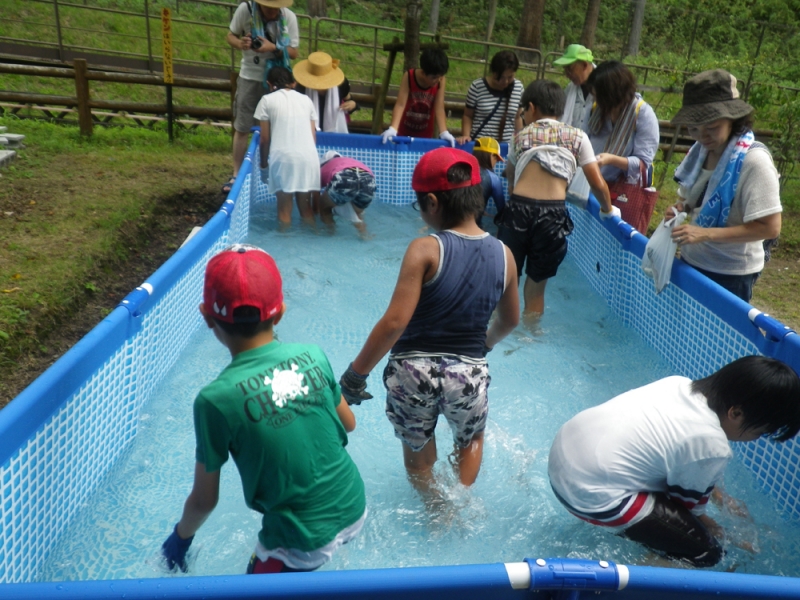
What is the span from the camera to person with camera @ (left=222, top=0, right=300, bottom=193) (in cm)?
648

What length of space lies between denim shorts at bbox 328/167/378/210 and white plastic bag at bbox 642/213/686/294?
2.85m

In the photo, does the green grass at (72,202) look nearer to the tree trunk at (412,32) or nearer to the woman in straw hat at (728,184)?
the tree trunk at (412,32)

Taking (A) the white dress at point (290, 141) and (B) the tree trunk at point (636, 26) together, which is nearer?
(A) the white dress at point (290, 141)

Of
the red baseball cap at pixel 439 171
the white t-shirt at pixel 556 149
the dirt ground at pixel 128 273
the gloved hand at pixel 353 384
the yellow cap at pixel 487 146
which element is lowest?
the dirt ground at pixel 128 273

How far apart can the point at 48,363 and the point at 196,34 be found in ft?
57.3

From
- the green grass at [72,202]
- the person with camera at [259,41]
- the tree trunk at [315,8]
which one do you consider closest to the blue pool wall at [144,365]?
the green grass at [72,202]

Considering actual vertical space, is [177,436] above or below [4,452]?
below

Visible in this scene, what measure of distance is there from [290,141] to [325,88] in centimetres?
116

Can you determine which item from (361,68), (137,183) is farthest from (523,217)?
(361,68)

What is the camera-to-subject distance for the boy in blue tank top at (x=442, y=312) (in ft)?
7.86

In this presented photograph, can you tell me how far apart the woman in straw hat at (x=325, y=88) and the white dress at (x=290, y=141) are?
84cm

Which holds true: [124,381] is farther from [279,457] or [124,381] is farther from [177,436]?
[279,457]

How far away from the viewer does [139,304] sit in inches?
114

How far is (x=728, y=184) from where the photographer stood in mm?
3244
